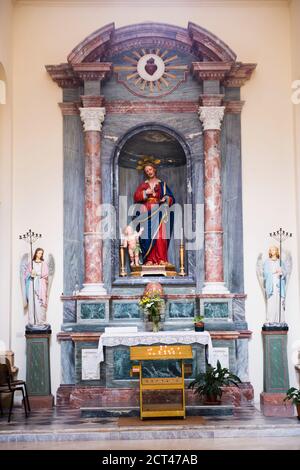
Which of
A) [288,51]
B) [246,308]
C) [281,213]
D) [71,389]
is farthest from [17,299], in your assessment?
[288,51]

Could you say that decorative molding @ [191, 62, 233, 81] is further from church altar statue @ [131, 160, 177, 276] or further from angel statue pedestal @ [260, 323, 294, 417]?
angel statue pedestal @ [260, 323, 294, 417]

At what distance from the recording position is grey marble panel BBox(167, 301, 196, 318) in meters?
11.8

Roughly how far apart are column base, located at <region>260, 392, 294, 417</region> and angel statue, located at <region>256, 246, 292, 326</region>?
1000mm

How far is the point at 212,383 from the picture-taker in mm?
10492

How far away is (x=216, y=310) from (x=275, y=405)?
157 cm

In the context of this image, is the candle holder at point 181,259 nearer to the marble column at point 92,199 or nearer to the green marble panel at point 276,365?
the marble column at point 92,199

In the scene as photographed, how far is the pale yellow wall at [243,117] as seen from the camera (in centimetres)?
1193

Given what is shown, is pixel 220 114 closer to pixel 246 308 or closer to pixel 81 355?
pixel 246 308

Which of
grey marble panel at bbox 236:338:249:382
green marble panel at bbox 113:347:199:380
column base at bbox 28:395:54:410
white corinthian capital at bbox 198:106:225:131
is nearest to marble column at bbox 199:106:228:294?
white corinthian capital at bbox 198:106:225:131

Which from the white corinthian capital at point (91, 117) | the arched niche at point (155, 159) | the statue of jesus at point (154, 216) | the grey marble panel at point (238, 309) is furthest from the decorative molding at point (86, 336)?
the white corinthian capital at point (91, 117)

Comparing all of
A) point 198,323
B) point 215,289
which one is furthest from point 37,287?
point 215,289

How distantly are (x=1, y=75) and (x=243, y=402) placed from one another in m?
5.88

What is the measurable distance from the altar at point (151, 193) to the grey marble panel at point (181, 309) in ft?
0.05

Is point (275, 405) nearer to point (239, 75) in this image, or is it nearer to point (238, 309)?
point (238, 309)
